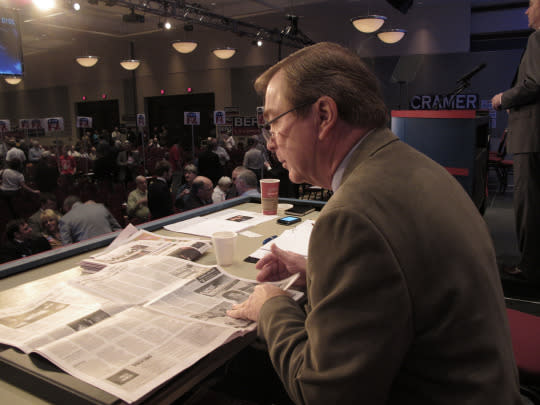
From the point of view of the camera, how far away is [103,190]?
26.3 ft

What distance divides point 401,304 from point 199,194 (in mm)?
4330

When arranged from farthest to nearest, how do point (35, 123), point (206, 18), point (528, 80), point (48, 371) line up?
point (35, 123)
point (206, 18)
point (528, 80)
point (48, 371)

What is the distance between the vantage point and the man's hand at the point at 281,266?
1.30 metres

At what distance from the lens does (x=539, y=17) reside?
8.76ft

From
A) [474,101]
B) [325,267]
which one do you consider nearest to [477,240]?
[325,267]

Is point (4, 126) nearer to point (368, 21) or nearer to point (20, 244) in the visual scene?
point (20, 244)

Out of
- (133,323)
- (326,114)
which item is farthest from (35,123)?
(326,114)

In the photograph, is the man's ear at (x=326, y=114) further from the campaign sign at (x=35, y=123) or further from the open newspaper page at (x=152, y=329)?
the campaign sign at (x=35, y=123)

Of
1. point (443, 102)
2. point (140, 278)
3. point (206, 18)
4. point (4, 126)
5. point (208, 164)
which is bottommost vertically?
point (140, 278)

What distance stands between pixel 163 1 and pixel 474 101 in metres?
7.72

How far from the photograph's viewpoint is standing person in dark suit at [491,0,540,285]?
2.71 meters

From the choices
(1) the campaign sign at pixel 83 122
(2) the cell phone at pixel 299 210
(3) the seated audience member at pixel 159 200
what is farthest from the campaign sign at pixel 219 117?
(2) the cell phone at pixel 299 210

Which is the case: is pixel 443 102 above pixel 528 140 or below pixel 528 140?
above

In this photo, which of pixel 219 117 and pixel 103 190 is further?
pixel 219 117
